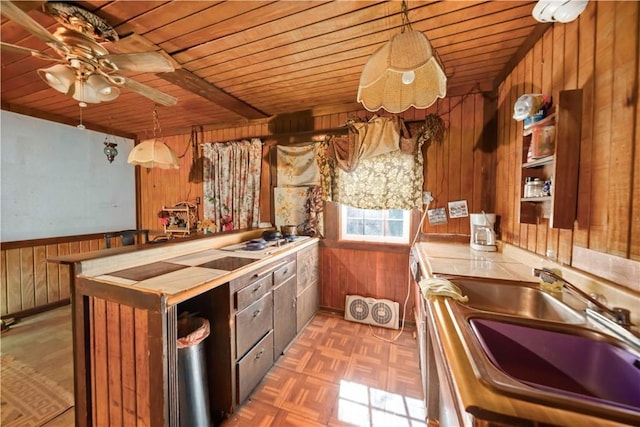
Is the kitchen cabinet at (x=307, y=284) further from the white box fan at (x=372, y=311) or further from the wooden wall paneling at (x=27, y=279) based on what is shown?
the wooden wall paneling at (x=27, y=279)

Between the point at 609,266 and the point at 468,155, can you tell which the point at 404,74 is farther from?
the point at 468,155

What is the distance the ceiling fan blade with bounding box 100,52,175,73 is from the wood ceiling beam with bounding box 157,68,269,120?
492 mm

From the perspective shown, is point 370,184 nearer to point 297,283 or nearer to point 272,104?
point 297,283

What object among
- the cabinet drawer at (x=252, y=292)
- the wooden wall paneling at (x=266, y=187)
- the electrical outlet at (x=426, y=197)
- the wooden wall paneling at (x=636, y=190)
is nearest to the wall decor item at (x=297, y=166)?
the wooden wall paneling at (x=266, y=187)

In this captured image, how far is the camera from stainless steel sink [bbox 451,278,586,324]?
1109mm

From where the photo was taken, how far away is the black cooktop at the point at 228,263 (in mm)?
1554

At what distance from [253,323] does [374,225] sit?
5.57 ft

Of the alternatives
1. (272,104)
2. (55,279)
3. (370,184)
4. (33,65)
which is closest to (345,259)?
(370,184)

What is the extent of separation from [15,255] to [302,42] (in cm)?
396

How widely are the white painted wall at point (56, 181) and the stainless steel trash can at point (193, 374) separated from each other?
123 inches

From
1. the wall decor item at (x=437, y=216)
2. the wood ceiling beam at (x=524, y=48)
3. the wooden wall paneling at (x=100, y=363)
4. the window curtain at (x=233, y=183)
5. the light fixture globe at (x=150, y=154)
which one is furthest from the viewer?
the window curtain at (x=233, y=183)

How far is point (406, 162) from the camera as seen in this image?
2.49m

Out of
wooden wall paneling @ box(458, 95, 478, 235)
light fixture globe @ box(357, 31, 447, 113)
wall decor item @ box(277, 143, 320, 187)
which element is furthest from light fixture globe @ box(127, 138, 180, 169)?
wooden wall paneling @ box(458, 95, 478, 235)

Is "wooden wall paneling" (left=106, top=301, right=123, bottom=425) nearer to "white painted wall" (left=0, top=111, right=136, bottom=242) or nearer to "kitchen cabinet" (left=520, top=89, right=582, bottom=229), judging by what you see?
"kitchen cabinet" (left=520, top=89, right=582, bottom=229)
